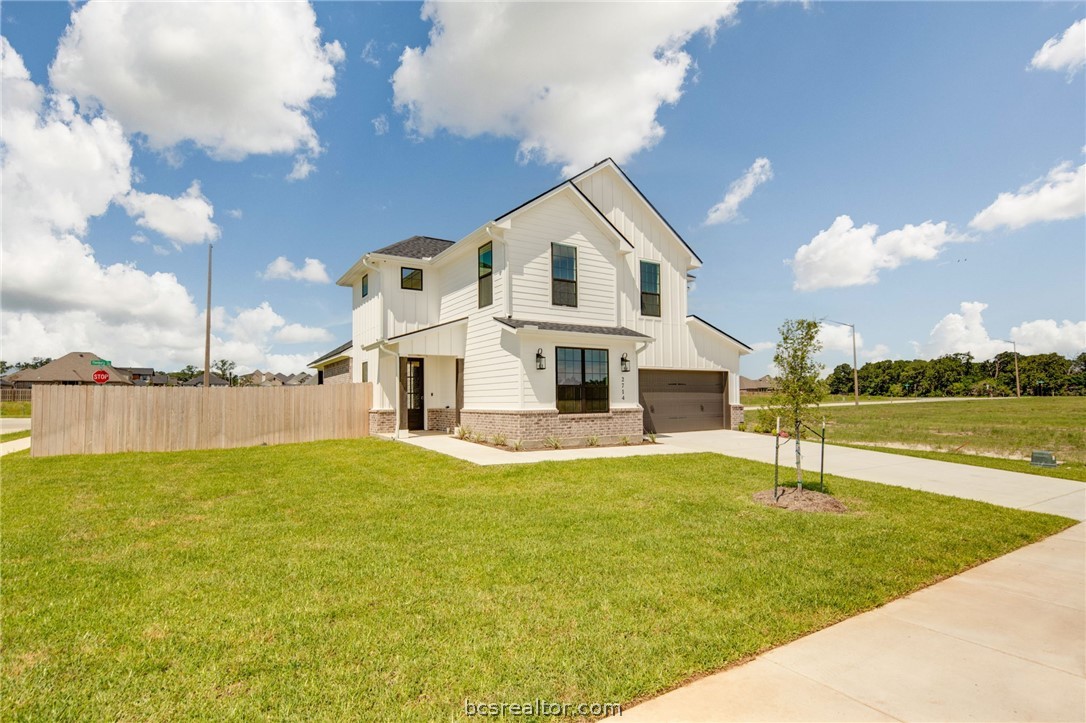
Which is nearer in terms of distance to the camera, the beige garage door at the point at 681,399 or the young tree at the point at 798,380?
the young tree at the point at 798,380

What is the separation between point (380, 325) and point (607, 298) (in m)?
7.79

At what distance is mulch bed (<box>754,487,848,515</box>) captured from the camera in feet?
22.6

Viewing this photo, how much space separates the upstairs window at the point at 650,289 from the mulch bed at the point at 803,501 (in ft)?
34.3

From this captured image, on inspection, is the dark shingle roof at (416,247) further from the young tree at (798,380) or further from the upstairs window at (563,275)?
the young tree at (798,380)

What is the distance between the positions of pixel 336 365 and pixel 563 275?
1385 centimetres

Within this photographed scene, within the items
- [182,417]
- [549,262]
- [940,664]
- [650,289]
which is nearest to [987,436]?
[650,289]

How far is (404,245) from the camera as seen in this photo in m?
18.1

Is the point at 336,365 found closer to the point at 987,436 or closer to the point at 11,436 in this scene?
the point at 11,436

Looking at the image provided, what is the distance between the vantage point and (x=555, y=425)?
44.4 feet

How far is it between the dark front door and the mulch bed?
12.2m

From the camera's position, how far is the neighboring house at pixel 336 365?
2122 centimetres

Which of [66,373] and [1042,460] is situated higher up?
[66,373]

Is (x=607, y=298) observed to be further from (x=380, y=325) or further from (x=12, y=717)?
(x=12, y=717)

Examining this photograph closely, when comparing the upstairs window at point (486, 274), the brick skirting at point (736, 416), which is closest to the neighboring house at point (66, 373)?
the upstairs window at point (486, 274)
